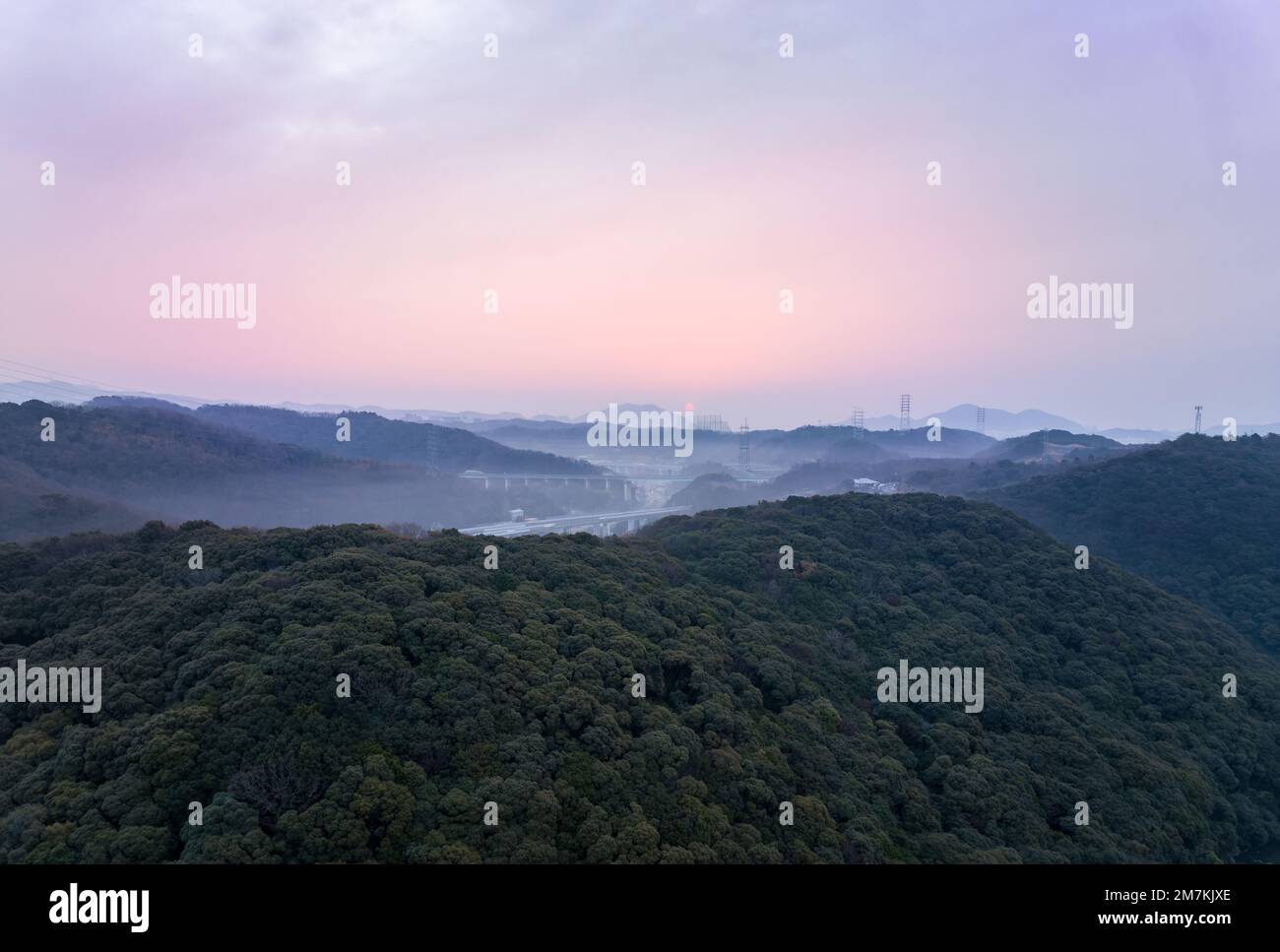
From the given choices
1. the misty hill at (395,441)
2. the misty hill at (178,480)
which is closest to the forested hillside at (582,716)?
the misty hill at (178,480)

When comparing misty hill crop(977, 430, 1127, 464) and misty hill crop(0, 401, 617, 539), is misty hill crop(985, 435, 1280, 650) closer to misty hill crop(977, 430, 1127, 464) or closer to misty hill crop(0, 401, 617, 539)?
misty hill crop(977, 430, 1127, 464)

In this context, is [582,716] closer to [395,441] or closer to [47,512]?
[47,512]

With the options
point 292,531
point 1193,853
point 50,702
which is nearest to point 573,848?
point 50,702

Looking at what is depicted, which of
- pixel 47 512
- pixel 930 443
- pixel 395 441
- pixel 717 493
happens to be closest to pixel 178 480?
pixel 47 512

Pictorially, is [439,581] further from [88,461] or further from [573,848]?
[88,461]

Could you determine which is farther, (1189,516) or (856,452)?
(856,452)

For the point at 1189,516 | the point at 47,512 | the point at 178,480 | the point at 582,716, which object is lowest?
the point at 582,716
